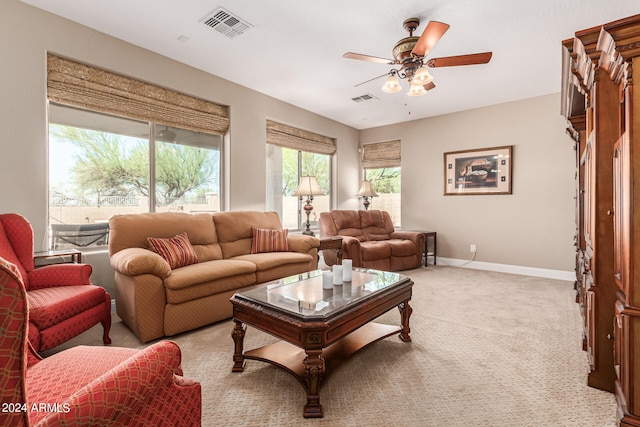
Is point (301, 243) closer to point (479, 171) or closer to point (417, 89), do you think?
point (417, 89)

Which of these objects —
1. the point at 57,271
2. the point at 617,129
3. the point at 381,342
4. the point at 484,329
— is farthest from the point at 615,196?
the point at 57,271

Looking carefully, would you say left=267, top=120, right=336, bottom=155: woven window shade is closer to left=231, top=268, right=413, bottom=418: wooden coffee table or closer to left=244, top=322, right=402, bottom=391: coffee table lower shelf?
left=231, top=268, right=413, bottom=418: wooden coffee table

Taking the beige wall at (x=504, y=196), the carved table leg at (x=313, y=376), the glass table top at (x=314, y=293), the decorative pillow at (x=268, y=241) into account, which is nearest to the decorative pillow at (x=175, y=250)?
the decorative pillow at (x=268, y=241)

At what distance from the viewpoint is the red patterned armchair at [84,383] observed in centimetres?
60

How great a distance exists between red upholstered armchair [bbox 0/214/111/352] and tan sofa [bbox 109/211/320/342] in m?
0.24

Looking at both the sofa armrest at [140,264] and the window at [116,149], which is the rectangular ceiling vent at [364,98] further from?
the sofa armrest at [140,264]

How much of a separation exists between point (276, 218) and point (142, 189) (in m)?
1.63

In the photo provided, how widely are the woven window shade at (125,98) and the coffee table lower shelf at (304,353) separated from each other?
279 cm

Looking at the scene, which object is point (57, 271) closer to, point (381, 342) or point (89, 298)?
point (89, 298)

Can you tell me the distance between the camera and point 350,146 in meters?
6.45

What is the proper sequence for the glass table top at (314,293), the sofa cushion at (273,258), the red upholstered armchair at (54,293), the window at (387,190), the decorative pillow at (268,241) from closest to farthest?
the glass table top at (314,293) → the red upholstered armchair at (54,293) → the sofa cushion at (273,258) → the decorative pillow at (268,241) → the window at (387,190)

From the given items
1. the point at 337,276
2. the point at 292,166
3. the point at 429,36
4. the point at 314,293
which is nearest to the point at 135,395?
the point at 314,293

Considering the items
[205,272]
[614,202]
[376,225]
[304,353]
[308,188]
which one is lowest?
→ [304,353]

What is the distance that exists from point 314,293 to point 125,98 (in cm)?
285
